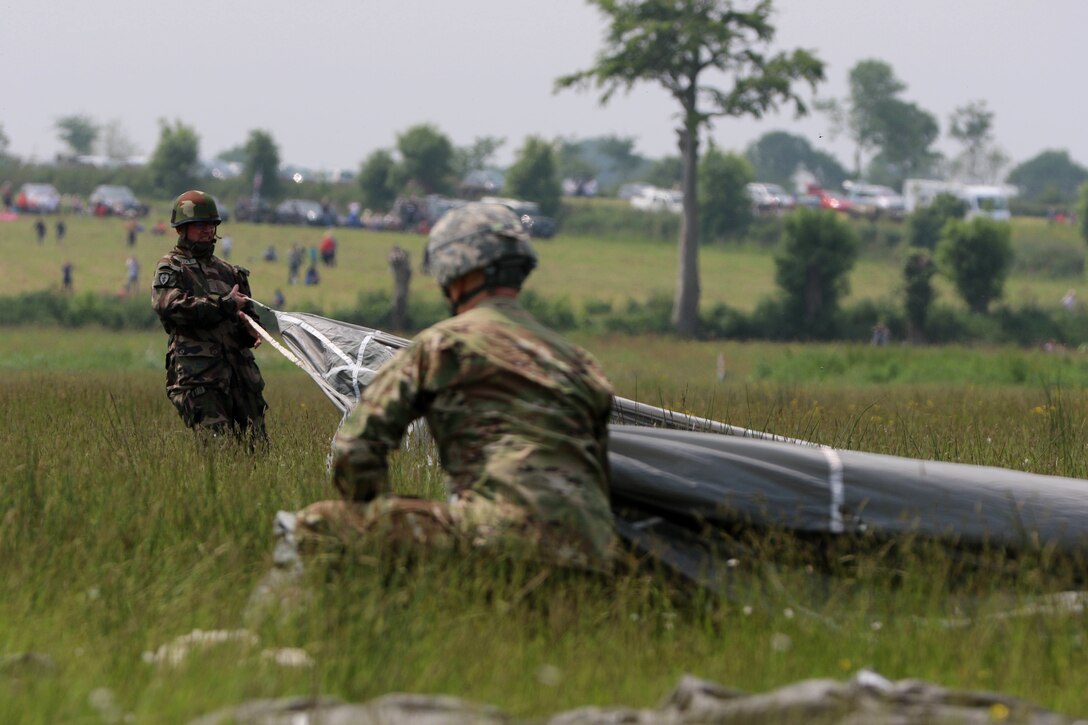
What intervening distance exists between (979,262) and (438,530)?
51.8 meters

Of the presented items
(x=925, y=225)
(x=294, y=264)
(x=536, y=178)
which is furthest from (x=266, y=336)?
(x=536, y=178)

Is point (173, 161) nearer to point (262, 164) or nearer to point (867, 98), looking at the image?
point (262, 164)

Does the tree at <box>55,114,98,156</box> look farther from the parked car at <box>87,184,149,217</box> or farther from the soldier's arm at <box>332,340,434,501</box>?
the soldier's arm at <box>332,340,434,501</box>

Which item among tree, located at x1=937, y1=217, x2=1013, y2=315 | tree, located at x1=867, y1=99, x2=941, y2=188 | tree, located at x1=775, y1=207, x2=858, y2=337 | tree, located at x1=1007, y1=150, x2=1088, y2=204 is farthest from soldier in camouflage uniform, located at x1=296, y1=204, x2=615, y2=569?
tree, located at x1=1007, y1=150, x2=1088, y2=204

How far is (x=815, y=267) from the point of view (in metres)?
53.1

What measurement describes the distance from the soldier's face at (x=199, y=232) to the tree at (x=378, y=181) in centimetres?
8051

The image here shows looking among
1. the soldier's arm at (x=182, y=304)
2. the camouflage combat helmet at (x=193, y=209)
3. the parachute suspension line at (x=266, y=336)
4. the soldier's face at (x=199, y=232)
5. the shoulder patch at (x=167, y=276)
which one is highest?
the camouflage combat helmet at (x=193, y=209)

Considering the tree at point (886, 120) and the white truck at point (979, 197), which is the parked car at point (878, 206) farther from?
the tree at point (886, 120)

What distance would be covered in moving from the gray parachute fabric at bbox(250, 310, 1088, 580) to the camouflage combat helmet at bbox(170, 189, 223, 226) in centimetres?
392

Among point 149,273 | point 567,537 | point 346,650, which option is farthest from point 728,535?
point 149,273

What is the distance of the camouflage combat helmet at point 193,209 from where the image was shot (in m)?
8.57

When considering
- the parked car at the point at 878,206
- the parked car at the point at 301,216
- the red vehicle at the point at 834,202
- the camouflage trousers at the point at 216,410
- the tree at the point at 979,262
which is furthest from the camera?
the red vehicle at the point at 834,202

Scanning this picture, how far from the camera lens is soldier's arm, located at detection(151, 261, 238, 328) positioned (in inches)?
334

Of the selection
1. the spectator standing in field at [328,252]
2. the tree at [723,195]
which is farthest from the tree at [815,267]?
the tree at [723,195]
